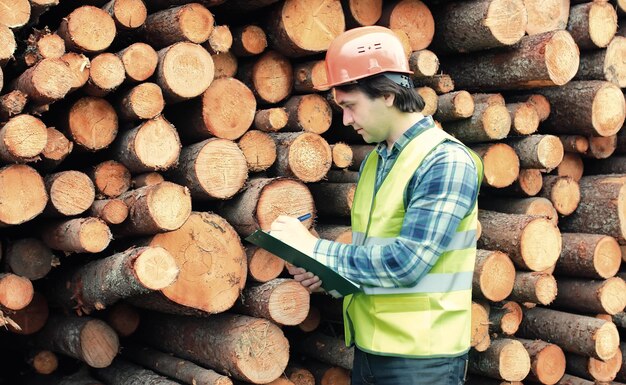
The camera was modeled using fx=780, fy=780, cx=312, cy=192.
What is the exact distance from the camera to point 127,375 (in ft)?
12.6

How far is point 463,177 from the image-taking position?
273cm

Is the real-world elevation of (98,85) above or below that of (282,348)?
above

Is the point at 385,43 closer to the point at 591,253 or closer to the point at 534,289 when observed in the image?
the point at 534,289

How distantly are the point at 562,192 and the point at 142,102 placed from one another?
9.13 ft

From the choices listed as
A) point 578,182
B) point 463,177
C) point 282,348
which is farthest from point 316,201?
point 578,182

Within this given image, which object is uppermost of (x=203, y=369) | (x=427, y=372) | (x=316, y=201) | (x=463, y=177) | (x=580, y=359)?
(x=463, y=177)

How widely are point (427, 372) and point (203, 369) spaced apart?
48.5 inches

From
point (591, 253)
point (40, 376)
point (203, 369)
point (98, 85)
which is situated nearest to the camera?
point (98, 85)

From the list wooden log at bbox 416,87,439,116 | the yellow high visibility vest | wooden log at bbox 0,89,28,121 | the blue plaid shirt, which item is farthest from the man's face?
wooden log at bbox 416,87,439,116

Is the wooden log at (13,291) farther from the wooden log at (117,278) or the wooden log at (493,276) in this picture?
the wooden log at (493,276)

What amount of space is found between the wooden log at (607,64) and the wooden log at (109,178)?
308 centimetres

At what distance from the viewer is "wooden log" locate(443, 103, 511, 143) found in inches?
176

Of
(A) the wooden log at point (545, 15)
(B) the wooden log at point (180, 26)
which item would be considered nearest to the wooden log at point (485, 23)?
(A) the wooden log at point (545, 15)

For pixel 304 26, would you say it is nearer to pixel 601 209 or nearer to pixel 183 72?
pixel 183 72
